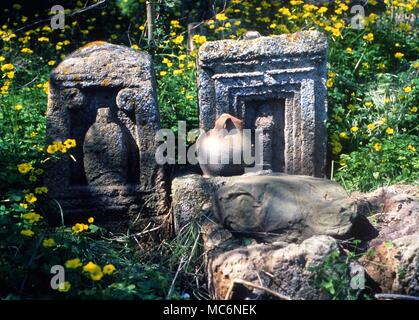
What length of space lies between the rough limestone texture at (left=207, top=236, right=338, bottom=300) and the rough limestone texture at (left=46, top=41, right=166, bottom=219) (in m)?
1.01

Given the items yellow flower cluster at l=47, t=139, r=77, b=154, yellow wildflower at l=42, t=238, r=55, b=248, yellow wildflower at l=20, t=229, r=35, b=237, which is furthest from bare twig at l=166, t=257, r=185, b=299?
yellow flower cluster at l=47, t=139, r=77, b=154

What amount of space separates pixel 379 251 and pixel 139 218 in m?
1.54

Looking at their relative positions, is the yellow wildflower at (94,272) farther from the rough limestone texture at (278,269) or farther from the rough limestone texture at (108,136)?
the rough limestone texture at (108,136)

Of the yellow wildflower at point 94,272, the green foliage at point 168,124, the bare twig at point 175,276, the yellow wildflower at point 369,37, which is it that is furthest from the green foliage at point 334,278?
the yellow wildflower at point 369,37

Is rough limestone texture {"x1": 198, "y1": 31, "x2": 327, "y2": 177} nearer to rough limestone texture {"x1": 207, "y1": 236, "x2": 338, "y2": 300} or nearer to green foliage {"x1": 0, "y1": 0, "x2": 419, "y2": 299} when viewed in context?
green foliage {"x1": 0, "y1": 0, "x2": 419, "y2": 299}

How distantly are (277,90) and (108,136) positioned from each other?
120 cm

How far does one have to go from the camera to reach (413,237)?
3.19m

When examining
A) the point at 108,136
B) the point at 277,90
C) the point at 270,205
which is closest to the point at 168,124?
the point at 108,136

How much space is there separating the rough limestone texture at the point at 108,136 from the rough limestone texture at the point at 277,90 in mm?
489

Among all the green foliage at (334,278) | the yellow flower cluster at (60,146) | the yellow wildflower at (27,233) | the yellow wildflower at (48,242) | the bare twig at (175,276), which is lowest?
the bare twig at (175,276)

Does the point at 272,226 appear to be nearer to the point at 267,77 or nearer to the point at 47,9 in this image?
the point at 267,77

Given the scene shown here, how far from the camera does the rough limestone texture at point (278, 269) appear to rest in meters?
2.96

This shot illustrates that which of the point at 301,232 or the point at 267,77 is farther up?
the point at 267,77
